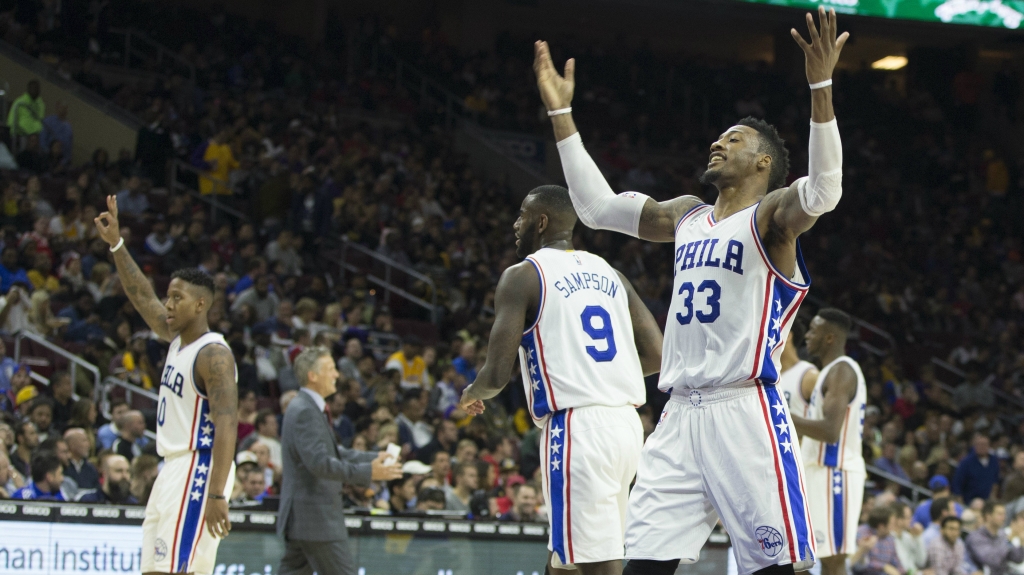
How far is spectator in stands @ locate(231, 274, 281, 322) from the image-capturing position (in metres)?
13.4

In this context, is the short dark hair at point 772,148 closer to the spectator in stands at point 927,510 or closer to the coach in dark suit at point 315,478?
the coach in dark suit at point 315,478

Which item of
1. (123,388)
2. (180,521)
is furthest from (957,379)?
(180,521)

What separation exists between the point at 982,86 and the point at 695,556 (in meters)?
24.5

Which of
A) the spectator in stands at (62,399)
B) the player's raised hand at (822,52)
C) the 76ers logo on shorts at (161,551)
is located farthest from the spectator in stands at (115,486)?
the player's raised hand at (822,52)

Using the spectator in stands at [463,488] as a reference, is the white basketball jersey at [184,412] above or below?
Result: above

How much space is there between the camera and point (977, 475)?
14.3 m

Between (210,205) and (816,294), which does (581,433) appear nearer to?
(210,205)

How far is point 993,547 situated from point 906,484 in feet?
10.3

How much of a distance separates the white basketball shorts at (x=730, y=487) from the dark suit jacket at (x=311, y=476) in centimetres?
301

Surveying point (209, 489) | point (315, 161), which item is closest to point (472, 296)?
point (315, 161)

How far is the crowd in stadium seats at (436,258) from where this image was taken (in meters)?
10.6

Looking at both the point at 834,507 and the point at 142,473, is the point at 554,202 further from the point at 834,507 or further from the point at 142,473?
the point at 142,473

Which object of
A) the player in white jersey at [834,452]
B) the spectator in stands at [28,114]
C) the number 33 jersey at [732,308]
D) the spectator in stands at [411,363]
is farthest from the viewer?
the spectator in stands at [28,114]

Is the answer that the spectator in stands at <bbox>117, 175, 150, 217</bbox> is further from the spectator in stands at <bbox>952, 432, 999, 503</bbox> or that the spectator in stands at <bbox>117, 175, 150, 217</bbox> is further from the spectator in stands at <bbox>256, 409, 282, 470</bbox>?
the spectator in stands at <bbox>952, 432, 999, 503</bbox>
